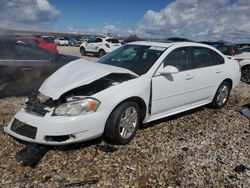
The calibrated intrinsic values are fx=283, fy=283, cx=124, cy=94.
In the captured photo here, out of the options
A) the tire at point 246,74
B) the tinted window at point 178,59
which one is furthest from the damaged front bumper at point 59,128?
the tire at point 246,74

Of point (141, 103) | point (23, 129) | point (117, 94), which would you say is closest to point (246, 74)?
point (141, 103)

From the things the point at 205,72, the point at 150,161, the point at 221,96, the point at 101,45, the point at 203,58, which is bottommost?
the point at 150,161

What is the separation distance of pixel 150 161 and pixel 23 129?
176 cm

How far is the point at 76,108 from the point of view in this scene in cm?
373

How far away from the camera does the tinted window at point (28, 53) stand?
21.5 ft

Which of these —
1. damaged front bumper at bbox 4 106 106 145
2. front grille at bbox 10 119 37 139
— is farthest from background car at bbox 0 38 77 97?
damaged front bumper at bbox 4 106 106 145

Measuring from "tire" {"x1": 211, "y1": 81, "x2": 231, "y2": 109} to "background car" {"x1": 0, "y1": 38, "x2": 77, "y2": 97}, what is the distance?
3704 mm

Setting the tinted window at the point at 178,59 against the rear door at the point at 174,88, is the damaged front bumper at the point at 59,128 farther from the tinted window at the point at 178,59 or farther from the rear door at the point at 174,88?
the tinted window at the point at 178,59

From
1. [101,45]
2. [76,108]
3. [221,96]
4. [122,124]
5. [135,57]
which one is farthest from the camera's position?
[101,45]

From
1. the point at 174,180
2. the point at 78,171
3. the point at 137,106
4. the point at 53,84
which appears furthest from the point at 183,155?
the point at 53,84

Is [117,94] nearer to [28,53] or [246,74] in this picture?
[28,53]

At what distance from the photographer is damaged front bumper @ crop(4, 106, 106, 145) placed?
3607mm

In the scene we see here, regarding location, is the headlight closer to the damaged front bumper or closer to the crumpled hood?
the damaged front bumper

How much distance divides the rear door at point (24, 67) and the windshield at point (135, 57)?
2004 millimetres
